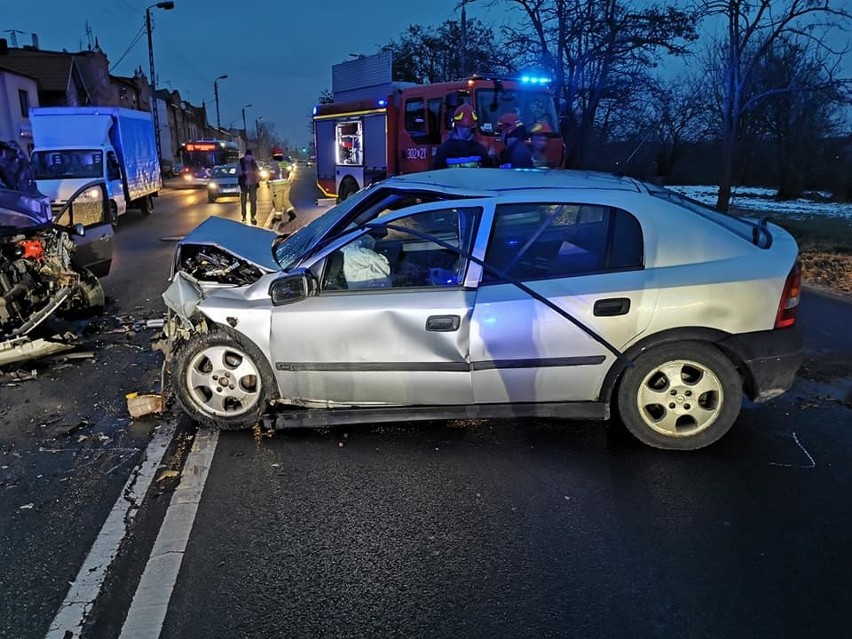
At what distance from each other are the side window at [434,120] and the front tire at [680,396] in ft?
A: 36.0

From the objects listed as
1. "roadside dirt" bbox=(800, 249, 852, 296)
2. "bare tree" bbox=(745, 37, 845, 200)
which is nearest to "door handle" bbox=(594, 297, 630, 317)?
"roadside dirt" bbox=(800, 249, 852, 296)

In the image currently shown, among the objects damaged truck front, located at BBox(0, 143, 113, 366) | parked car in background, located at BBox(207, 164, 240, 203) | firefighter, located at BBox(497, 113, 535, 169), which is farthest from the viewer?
parked car in background, located at BBox(207, 164, 240, 203)

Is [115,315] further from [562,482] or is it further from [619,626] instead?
[619,626]

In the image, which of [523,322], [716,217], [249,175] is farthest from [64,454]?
[249,175]

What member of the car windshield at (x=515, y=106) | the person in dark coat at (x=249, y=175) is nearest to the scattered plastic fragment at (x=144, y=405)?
the car windshield at (x=515, y=106)

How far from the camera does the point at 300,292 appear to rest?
3.92 meters

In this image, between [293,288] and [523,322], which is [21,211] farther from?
[523,322]

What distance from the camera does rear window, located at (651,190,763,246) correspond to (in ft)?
13.4

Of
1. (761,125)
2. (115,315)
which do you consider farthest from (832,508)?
(761,125)

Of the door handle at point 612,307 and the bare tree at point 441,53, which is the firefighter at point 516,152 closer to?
the door handle at point 612,307

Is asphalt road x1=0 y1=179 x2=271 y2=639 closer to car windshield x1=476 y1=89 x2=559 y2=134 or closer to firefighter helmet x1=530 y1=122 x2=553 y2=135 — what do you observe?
firefighter helmet x1=530 y1=122 x2=553 y2=135

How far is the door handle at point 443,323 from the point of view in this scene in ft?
12.5

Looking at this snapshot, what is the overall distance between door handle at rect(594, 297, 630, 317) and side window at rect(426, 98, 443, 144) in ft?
35.7

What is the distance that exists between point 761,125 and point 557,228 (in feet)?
103
